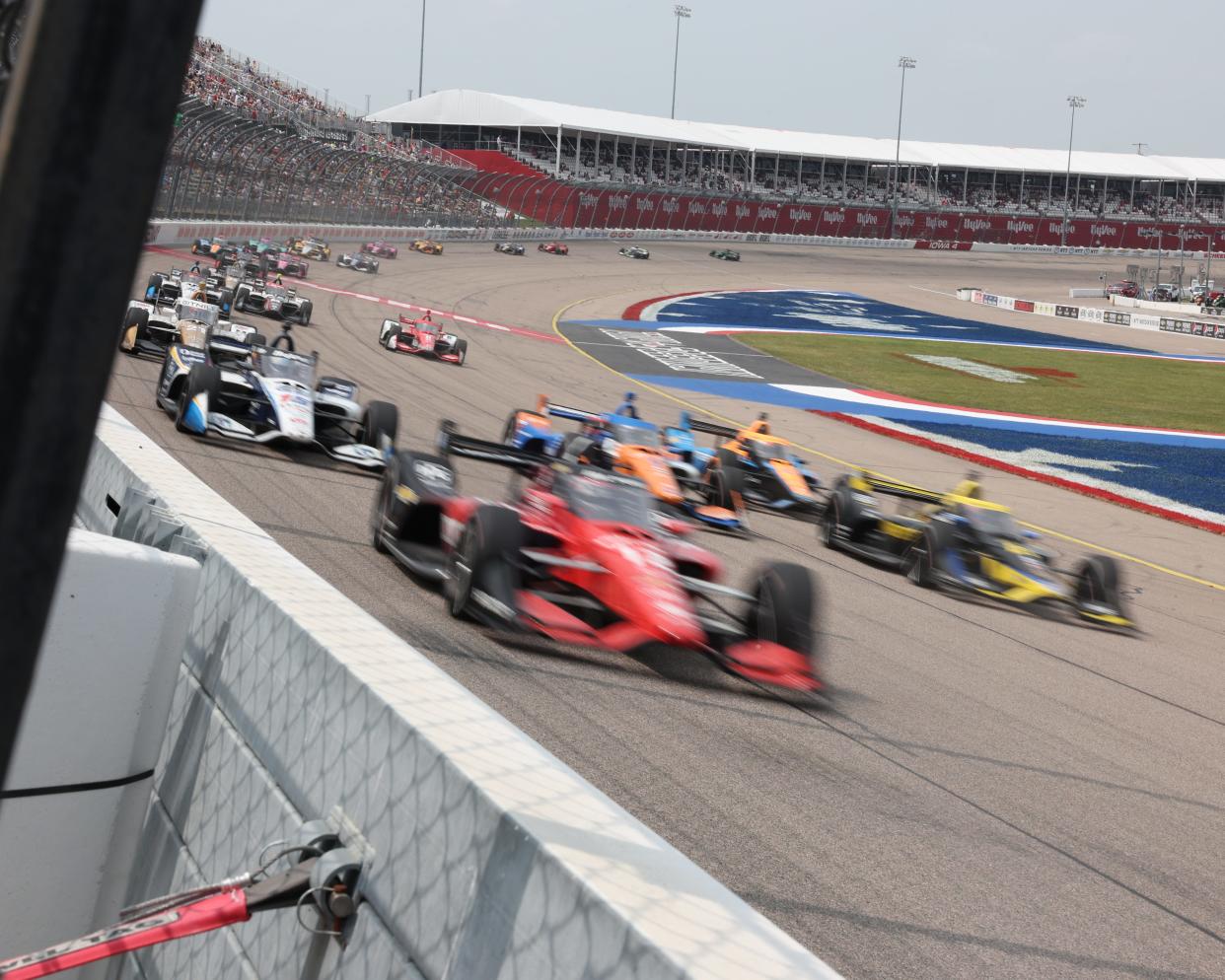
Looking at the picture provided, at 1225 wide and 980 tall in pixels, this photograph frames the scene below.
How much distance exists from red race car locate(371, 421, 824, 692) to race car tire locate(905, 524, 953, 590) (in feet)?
10.1

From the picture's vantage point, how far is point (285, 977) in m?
2.89

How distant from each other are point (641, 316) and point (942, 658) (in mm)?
31481

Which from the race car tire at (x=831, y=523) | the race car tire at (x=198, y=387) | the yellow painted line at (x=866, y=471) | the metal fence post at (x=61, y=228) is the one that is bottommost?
the yellow painted line at (x=866, y=471)

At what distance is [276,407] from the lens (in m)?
11.6

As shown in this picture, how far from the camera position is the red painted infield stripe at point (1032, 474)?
1581cm

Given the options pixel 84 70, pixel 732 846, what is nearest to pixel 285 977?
pixel 732 846

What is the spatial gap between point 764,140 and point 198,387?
88.1m

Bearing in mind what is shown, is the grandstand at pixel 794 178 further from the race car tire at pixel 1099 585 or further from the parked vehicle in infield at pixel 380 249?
the race car tire at pixel 1099 585

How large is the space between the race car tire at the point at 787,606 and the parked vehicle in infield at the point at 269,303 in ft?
61.8

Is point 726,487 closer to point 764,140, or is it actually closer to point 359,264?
point 359,264

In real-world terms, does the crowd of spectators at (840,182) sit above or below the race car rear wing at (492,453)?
above

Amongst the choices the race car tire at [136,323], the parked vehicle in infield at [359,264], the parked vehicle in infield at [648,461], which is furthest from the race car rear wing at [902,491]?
the parked vehicle in infield at [359,264]

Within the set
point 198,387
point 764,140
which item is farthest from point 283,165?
point 764,140

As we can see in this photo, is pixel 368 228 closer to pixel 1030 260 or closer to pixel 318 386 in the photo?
pixel 318 386
